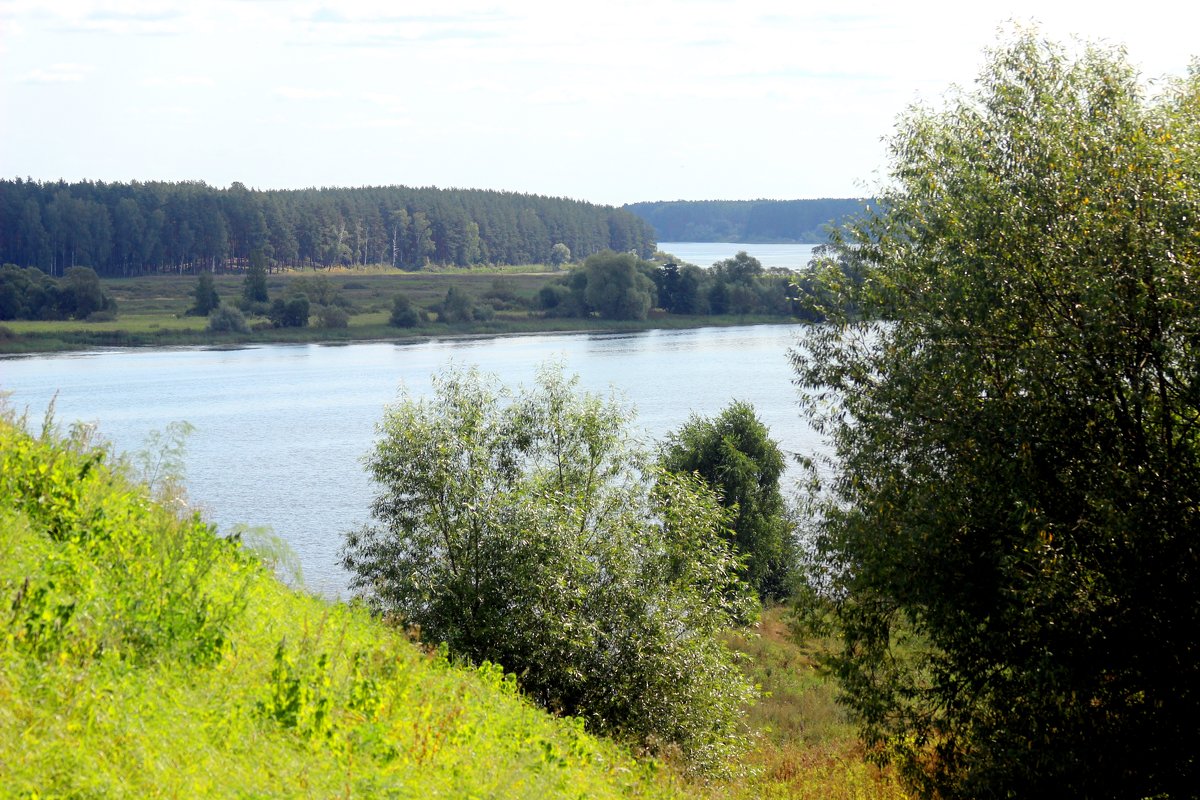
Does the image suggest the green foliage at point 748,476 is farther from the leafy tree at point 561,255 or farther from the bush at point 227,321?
the leafy tree at point 561,255

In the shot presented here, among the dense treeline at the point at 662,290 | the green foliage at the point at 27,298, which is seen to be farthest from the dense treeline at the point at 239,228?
the dense treeline at the point at 662,290

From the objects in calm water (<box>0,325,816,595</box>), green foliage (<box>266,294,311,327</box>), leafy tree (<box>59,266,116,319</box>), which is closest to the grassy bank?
green foliage (<box>266,294,311,327</box>)

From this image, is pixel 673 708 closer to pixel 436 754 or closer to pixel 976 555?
pixel 976 555

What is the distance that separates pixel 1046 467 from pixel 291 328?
345 feet

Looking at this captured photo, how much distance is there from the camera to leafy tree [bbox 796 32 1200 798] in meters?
11.5

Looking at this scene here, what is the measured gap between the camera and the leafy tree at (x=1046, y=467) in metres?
11.5

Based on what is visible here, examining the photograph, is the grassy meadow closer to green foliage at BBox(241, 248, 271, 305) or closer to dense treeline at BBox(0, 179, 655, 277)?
green foliage at BBox(241, 248, 271, 305)

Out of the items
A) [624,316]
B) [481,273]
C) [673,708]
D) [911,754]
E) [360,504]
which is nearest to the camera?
[911,754]

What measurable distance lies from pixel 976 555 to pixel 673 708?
662 centimetres

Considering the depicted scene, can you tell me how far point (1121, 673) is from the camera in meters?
12.0

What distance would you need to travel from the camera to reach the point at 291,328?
365 ft

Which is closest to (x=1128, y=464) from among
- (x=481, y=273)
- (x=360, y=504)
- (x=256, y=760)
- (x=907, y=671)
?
(x=907, y=671)

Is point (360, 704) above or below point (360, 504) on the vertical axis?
above

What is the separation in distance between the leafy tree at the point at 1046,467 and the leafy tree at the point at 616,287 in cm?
10326
